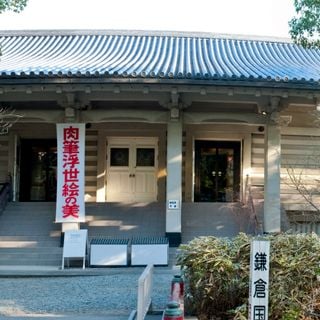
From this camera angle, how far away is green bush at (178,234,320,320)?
228 inches

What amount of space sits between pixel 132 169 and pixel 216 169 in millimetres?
2791

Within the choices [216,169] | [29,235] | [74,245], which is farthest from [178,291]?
[216,169]

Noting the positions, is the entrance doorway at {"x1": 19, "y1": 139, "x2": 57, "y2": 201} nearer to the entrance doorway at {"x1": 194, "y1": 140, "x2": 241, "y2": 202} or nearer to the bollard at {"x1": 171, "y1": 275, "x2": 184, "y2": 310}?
the entrance doorway at {"x1": 194, "y1": 140, "x2": 241, "y2": 202}

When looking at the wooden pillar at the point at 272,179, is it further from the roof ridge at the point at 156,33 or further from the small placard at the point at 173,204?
the roof ridge at the point at 156,33

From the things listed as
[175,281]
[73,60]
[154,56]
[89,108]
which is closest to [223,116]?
[89,108]

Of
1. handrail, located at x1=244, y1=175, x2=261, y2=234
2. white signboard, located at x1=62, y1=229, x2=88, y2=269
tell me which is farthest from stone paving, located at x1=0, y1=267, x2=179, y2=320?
handrail, located at x1=244, y1=175, x2=261, y2=234

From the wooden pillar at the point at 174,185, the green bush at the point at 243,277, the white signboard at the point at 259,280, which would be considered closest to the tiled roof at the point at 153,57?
the wooden pillar at the point at 174,185

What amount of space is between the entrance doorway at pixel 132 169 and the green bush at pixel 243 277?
10065 mm

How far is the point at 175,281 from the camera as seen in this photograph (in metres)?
6.03

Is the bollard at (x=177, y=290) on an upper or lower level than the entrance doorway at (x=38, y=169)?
lower

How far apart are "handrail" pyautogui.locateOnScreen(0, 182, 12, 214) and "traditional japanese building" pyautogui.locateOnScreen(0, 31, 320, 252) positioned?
0.60m

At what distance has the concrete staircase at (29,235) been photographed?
11961mm

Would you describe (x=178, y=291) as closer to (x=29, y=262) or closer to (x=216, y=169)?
(x=29, y=262)

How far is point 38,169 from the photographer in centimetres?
1742
